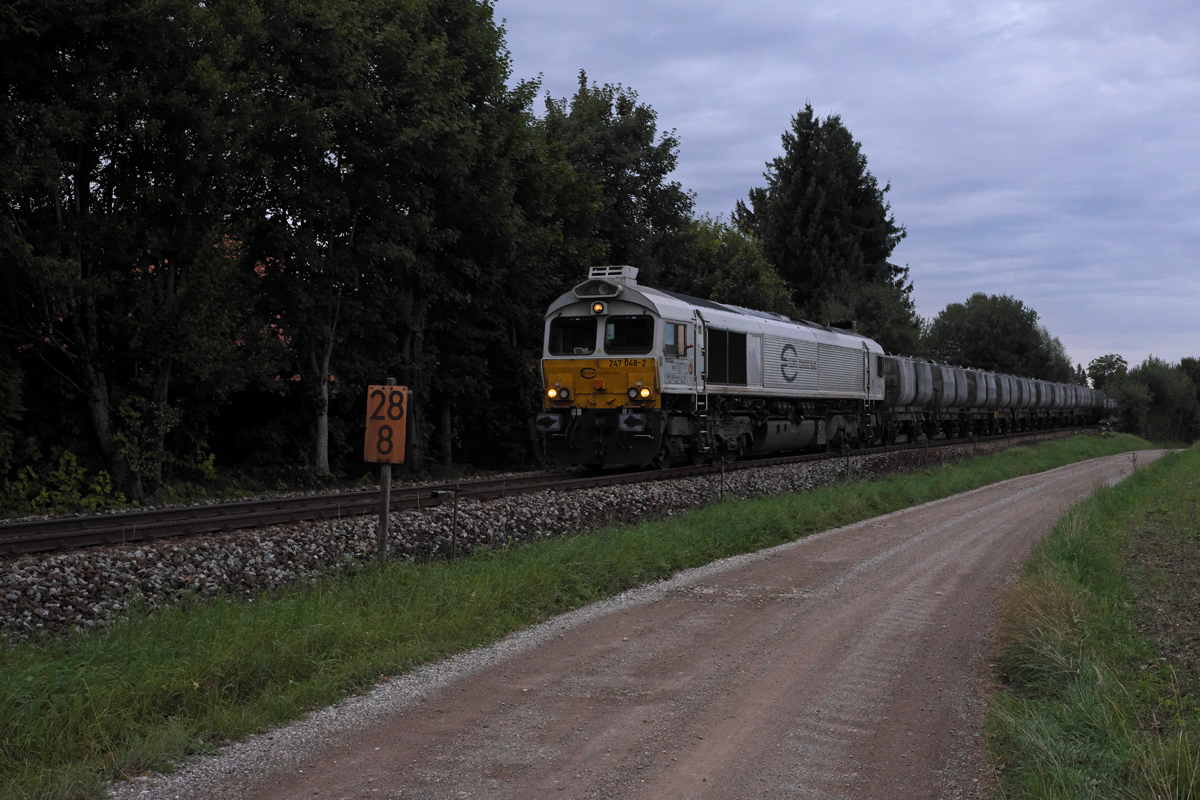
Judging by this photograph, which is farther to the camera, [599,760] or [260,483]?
[260,483]

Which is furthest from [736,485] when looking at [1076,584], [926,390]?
[926,390]

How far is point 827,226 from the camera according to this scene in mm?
59125

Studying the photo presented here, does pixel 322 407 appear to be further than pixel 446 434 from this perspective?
No

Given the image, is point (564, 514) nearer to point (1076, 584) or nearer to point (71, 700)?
point (1076, 584)

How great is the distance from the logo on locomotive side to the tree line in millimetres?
6749

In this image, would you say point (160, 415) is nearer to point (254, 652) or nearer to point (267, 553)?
point (267, 553)

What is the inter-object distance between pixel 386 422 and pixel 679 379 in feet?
30.6

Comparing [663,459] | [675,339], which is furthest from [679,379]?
[663,459]

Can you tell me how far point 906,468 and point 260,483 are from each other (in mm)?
17656

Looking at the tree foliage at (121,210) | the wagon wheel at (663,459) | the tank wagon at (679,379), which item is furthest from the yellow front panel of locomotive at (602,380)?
the tree foliage at (121,210)

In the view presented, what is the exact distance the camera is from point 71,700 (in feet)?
18.4

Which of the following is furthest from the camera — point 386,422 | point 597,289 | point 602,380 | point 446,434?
point 446,434

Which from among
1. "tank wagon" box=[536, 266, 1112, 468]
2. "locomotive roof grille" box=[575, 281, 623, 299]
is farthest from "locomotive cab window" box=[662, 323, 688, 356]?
"locomotive roof grille" box=[575, 281, 623, 299]

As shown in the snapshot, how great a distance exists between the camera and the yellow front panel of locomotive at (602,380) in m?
17.2
